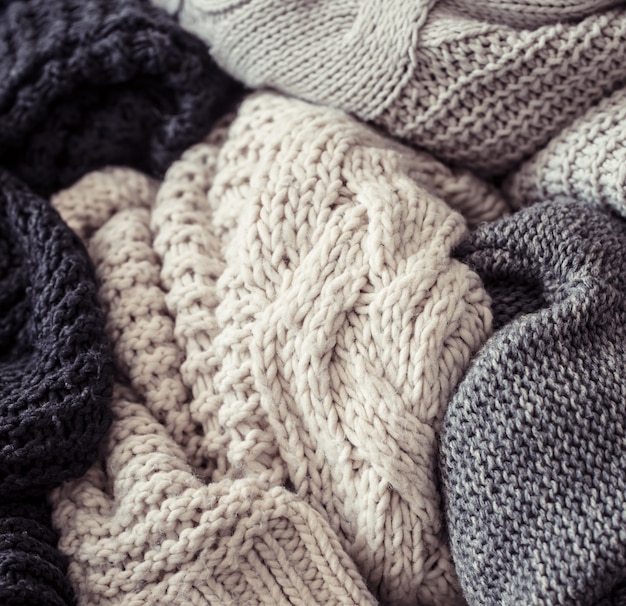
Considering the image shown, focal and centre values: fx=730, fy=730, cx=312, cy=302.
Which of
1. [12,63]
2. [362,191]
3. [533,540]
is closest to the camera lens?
[533,540]

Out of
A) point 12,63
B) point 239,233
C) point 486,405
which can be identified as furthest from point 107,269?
point 486,405

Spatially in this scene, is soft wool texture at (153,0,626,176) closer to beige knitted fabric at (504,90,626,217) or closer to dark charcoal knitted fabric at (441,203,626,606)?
beige knitted fabric at (504,90,626,217)

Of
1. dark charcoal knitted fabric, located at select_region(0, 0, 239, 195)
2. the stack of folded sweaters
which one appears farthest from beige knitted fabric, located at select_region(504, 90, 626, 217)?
dark charcoal knitted fabric, located at select_region(0, 0, 239, 195)

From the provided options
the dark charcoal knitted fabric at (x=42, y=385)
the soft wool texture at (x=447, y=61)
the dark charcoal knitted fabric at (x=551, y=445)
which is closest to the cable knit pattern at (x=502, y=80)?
the soft wool texture at (x=447, y=61)

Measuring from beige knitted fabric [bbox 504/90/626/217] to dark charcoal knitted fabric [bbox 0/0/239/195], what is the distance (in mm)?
367

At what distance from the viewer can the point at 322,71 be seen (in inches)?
29.6

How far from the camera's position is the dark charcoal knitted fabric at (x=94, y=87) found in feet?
2.55

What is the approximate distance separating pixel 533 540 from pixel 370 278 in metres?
0.25

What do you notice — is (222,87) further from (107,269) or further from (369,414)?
(369,414)

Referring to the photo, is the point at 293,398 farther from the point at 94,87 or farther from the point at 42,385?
the point at 94,87

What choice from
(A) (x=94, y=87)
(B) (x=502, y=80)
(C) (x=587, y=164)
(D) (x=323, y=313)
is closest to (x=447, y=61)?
(B) (x=502, y=80)

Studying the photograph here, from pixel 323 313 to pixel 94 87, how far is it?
1.31 ft

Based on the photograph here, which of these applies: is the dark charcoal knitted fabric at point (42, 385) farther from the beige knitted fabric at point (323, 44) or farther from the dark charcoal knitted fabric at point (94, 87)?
the beige knitted fabric at point (323, 44)

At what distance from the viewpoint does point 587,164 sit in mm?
693
